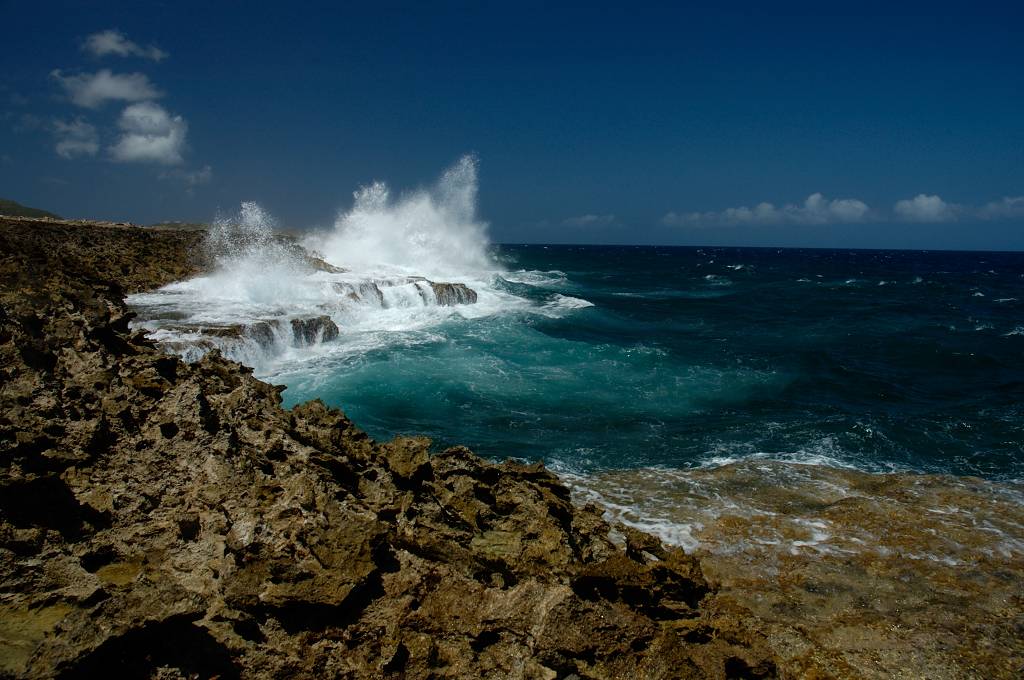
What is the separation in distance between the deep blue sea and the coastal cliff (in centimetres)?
601

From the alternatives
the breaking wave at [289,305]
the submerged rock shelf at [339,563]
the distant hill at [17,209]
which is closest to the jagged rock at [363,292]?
the breaking wave at [289,305]

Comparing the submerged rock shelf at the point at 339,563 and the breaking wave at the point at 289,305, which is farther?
the breaking wave at the point at 289,305

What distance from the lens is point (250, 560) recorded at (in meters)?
3.58

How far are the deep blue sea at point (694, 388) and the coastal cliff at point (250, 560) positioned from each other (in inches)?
237

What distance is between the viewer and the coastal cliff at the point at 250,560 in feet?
9.56

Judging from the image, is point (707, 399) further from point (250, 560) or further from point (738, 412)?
point (250, 560)

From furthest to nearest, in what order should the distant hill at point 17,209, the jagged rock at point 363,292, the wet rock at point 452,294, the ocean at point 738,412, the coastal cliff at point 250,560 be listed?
the distant hill at point 17,209
the wet rock at point 452,294
the jagged rock at point 363,292
the ocean at point 738,412
the coastal cliff at point 250,560

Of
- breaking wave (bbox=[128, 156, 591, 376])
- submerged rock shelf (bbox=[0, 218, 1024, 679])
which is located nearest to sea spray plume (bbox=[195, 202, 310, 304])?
breaking wave (bbox=[128, 156, 591, 376])

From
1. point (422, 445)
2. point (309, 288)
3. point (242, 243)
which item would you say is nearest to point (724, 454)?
point (422, 445)

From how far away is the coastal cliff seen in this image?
9.56 ft

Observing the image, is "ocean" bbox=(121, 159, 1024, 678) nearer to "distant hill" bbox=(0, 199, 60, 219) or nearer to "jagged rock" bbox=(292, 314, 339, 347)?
"jagged rock" bbox=(292, 314, 339, 347)

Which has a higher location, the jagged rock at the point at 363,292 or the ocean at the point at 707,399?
the jagged rock at the point at 363,292

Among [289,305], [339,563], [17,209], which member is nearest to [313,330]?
[289,305]

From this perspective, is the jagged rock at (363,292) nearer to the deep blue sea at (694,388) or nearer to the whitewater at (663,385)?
the whitewater at (663,385)
